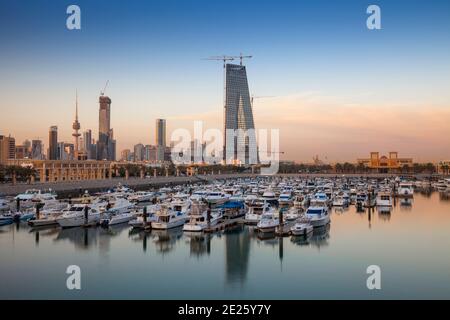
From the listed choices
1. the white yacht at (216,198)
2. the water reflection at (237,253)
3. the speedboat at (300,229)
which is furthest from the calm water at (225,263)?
the white yacht at (216,198)

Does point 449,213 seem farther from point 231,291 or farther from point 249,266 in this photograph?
point 231,291

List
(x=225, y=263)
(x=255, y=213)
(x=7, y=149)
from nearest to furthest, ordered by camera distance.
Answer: (x=225, y=263), (x=255, y=213), (x=7, y=149)

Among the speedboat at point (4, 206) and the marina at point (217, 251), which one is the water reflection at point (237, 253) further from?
the speedboat at point (4, 206)

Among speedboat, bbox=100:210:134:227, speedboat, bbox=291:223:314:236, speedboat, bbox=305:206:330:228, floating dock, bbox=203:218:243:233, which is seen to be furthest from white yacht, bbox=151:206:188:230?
speedboat, bbox=305:206:330:228

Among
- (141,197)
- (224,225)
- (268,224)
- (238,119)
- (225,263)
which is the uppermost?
(238,119)

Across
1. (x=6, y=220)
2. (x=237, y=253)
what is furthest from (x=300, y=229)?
(x=6, y=220)

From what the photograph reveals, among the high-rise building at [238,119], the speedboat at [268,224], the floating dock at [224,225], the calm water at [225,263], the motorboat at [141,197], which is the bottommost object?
the calm water at [225,263]

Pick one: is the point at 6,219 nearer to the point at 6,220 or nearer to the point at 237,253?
the point at 6,220
